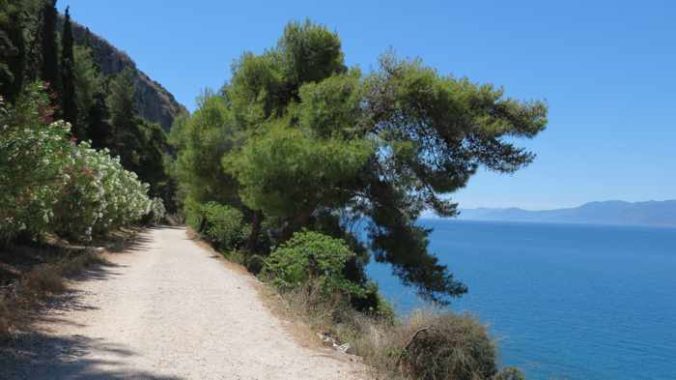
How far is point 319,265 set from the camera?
1283 cm

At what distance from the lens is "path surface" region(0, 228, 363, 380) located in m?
6.61

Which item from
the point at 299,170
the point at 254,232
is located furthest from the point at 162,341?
the point at 254,232

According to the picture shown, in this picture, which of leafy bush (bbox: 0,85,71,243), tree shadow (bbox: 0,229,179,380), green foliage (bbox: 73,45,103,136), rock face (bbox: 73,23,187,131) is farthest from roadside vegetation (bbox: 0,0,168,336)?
rock face (bbox: 73,23,187,131)

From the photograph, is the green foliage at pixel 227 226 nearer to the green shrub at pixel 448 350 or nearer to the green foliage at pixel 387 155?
the green foliage at pixel 387 155

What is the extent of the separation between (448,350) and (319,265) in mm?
4735

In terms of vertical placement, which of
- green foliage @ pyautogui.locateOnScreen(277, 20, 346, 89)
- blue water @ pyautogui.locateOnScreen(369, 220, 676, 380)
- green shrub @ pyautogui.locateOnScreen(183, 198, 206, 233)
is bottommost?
blue water @ pyautogui.locateOnScreen(369, 220, 676, 380)

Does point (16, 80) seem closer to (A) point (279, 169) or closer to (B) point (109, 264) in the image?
(B) point (109, 264)

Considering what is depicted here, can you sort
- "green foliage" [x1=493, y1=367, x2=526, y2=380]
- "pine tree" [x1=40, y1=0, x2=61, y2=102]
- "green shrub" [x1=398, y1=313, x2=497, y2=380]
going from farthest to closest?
"pine tree" [x1=40, y1=0, x2=61, y2=102]
"green foliage" [x1=493, y1=367, x2=526, y2=380]
"green shrub" [x1=398, y1=313, x2=497, y2=380]

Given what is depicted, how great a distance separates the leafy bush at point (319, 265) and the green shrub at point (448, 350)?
12.5ft

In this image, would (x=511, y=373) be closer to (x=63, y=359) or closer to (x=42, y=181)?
(x=63, y=359)

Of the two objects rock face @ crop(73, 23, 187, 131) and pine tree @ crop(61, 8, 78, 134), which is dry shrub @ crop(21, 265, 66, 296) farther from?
rock face @ crop(73, 23, 187, 131)

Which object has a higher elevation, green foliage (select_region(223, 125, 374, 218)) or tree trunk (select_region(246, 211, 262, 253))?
green foliage (select_region(223, 125, 374, 218))

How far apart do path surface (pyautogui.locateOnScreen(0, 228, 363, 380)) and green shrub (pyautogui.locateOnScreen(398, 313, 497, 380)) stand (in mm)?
964

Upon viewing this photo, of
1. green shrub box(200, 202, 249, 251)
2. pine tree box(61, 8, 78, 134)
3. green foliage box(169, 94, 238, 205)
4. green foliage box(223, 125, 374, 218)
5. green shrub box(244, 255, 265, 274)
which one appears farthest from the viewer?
pine tree box(61, 8, 78, 134)
